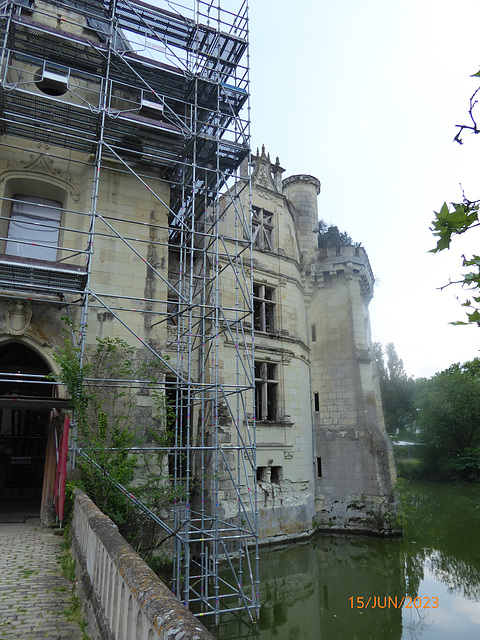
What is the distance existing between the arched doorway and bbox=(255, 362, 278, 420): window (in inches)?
249

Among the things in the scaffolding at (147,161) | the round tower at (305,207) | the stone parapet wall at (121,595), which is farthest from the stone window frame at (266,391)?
the stone parapet wall at (121,595)

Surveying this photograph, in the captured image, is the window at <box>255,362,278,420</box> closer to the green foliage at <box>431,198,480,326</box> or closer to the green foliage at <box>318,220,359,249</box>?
the green foliage at <box>318,220,359,249</box>

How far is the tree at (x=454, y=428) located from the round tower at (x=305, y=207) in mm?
18605

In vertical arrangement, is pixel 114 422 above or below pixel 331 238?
below

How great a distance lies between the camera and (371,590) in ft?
36.0

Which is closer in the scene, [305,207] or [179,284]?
[179,284]

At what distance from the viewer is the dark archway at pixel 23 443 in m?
11.0

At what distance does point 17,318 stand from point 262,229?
9.52 m

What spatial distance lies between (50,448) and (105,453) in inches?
95.4

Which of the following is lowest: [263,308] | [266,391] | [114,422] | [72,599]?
[72,599]

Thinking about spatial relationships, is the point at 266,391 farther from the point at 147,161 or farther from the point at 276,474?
the point at 147,161

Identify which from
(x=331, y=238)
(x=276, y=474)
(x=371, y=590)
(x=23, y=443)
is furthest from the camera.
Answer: (x=331, y=238)

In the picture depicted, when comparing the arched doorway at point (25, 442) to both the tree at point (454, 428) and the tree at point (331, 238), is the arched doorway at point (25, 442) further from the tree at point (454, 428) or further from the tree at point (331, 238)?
the tree at point (454, 428)

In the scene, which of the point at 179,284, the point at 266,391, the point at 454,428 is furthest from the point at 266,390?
the point at 454,428
